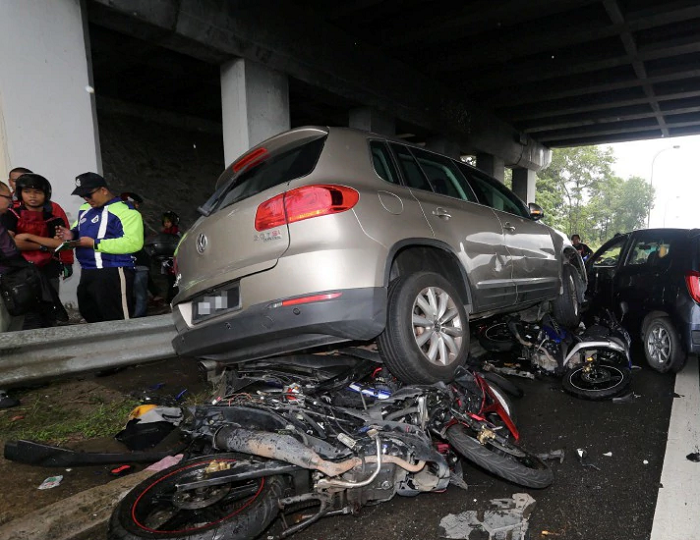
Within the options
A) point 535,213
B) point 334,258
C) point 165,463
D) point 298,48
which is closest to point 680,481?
point 334,258

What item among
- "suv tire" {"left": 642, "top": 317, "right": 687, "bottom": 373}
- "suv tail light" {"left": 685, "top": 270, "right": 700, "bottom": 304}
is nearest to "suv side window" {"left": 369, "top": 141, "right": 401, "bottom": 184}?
"suv tail light" {"left": 685, "top": 270, "right": 700, "bottom": 304}

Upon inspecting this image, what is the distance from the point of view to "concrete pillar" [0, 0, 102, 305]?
15.2 ft

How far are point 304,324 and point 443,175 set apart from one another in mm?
2008

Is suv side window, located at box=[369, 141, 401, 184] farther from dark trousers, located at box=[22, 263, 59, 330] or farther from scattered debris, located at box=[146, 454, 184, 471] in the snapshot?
dark trousers, located at box=[22, 263, 59, 330]

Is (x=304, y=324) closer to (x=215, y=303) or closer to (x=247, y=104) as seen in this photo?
(x=215, y=303)

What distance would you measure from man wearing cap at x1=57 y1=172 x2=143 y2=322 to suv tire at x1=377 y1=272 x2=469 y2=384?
2.66m

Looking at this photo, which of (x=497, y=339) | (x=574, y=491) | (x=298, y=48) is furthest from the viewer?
(x=298, y=48)

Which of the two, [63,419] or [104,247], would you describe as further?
[104,247]

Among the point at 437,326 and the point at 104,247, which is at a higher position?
the point at 104,247

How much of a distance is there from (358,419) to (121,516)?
3.83 ft

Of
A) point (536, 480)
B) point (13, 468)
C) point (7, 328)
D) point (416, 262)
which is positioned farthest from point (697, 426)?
point (7, 328)

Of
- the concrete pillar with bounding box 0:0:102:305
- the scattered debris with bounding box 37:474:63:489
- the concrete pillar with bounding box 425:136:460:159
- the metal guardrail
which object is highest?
the concrete pillar with bounding box 425:136:460:159

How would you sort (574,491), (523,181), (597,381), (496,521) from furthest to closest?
(523,181)
(597,381)
(574,491)
(496,521)

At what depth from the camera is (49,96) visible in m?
4.89
